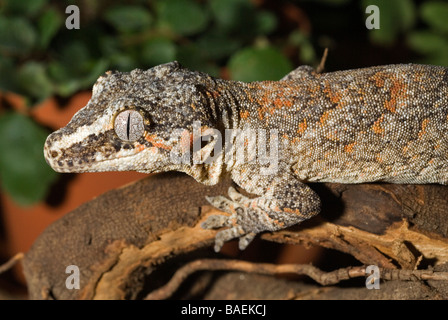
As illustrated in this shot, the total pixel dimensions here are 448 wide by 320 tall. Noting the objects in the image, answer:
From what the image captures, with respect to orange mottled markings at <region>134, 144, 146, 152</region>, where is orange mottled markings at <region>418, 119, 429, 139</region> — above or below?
above

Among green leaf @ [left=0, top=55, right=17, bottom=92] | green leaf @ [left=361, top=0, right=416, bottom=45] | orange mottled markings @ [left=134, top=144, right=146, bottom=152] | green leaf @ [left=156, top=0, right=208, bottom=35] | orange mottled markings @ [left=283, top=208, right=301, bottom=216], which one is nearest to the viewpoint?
orange mottled markings @ [left=134, top=144, right=146, bottom=152]

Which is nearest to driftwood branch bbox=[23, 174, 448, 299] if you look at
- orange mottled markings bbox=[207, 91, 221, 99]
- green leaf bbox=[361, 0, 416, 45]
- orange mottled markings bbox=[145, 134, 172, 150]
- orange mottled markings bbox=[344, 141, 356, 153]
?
orange mottled markings bbox=[344, 141, 356, 153]

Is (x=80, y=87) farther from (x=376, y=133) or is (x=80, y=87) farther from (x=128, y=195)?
(x=376, y=133)

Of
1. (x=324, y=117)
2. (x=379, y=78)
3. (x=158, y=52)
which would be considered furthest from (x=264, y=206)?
(x=158, y=52)

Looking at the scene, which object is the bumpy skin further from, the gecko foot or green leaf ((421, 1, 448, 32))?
green leaf ((421, 1, 448, 32))

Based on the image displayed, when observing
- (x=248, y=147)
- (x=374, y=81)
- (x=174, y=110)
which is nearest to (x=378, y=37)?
(x=374, y=81)

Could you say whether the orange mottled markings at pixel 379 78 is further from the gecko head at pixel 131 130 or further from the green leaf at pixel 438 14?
the green leaf at pixel 438 14

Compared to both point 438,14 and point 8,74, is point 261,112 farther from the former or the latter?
point 438,14
